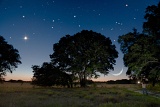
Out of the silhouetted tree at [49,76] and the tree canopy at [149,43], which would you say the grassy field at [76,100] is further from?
the silhouetted tree at [49,76]

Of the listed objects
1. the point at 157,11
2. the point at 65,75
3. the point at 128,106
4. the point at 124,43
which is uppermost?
the point at 157,11

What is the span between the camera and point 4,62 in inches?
1695

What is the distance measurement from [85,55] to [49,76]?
33.2 feet

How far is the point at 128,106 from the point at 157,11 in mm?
18029

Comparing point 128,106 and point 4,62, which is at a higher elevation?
point 4,62

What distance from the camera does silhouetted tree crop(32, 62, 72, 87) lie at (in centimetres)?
5138

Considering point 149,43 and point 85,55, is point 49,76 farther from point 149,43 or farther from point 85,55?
point 149,43

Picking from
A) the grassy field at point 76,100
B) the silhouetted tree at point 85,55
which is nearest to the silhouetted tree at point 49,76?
the silhouetted tree at point 85,55

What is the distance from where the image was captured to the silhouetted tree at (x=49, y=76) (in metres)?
51.4

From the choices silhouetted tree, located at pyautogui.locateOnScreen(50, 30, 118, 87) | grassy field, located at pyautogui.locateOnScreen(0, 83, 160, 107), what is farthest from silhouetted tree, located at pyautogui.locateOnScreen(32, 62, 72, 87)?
grassy field, located at pyautogui.locateOnScreen(0, 83, 160, 107)

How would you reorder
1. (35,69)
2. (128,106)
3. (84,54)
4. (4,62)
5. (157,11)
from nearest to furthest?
(128,106)
(157,11)
(4,62)
(84,54)
(35,69)

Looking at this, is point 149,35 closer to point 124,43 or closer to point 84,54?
point 124,43

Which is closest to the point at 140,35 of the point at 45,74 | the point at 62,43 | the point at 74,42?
the point at 74,42

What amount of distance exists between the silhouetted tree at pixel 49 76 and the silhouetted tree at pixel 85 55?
5.09 feet
